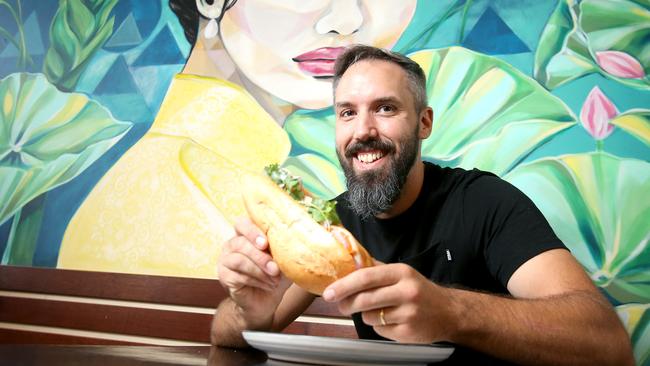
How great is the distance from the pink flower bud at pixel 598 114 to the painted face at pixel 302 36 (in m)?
→ 0.69

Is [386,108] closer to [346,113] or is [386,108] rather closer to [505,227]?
[346,113]

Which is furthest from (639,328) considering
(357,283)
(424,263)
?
(357,283)

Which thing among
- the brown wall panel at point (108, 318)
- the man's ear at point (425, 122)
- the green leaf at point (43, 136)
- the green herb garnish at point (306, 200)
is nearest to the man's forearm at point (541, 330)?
the green herb garnish at point (306, 200)

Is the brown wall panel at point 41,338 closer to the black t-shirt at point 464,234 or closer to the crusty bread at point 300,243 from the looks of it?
the black t-shirt at point 464,234

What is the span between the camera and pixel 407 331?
2.90 ft

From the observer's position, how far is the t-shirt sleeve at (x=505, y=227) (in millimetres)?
1298

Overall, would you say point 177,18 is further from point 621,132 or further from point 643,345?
point 643,345

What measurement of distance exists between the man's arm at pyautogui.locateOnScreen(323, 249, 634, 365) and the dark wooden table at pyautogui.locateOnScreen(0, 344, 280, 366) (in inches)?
11.4

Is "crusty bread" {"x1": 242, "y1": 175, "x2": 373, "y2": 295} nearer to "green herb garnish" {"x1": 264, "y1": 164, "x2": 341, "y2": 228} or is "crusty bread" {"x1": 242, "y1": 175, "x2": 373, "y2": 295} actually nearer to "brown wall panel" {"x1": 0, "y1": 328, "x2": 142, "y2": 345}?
"green herb garnish" {"x1": 264, "y1": 164, "x2": 341, "y2": 228}

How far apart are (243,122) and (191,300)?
0.75 m

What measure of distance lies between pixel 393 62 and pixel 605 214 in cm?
79

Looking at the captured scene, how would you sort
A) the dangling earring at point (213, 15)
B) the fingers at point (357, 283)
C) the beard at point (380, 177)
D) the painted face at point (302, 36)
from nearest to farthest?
the fingers at point (357, 283) < the beard at point (380, 177) < the painted face at point (302, 36) < the dangling earring at point (213, 15)

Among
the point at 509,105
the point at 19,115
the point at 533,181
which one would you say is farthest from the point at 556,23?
the point at 19,115

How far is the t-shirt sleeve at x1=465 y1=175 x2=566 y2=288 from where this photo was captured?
1298mm
